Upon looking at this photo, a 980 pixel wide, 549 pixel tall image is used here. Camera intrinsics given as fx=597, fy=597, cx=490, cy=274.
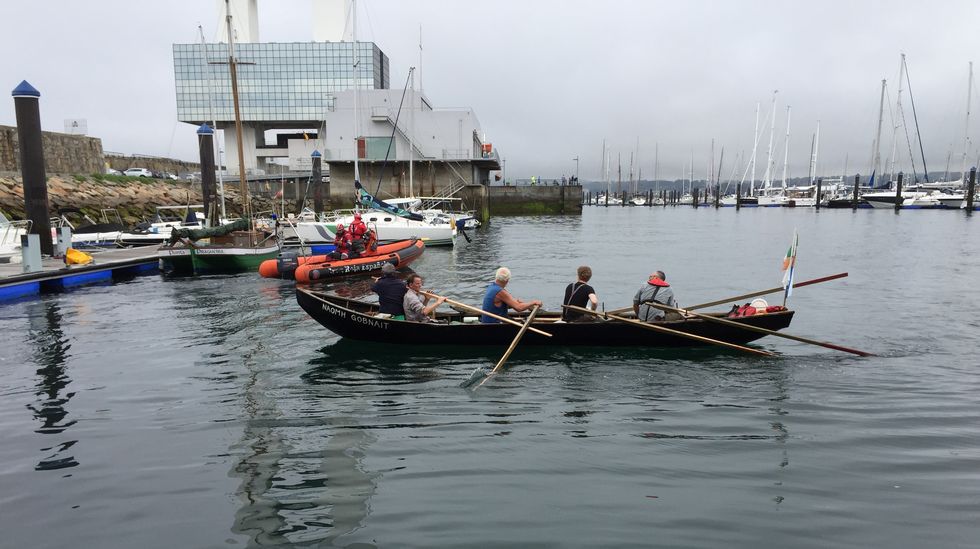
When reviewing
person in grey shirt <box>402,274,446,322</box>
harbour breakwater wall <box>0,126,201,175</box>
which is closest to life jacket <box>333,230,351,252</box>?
person in grey shirt <box>402,274,446,322</box>

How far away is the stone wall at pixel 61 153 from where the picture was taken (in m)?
39.4

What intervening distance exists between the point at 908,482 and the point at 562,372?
17.8ft

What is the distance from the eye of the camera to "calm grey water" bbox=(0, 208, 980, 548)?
18.9ft

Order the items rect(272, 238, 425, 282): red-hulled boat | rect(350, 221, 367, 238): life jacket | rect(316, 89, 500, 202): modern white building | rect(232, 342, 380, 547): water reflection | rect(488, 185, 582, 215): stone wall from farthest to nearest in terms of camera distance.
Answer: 1. rect(488, 185, 582, 215): stone wall
2. rect(316, 89, 500, 202): modern white building
3. rect(350, 221, 367, 238): life jacket
4. rect(272, 238, 425, 282): red-hulled boat
5. rect(232, 342, 380, 547): water reflection

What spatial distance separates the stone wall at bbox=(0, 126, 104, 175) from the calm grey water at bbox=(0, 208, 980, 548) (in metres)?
32.7

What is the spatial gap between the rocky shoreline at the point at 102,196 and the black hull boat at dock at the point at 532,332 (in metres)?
27.5

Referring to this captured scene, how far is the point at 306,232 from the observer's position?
3466 centimetres

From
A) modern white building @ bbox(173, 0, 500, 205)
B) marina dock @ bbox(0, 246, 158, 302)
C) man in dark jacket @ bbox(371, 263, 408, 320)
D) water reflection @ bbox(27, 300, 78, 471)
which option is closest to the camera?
water reflection @ bbox(27, 300, 78, 471)

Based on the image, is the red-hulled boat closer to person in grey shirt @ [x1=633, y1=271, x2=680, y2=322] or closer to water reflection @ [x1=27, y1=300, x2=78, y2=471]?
water reflection @ [x1=27, y1=300, x2=78, y2=471]

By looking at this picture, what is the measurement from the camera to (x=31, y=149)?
2184 cm

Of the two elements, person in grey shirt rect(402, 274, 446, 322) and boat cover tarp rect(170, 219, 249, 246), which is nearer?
person in grey shirt rect(402, 274, 446, 322)

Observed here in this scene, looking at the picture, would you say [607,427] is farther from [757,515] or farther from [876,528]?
[876,528]

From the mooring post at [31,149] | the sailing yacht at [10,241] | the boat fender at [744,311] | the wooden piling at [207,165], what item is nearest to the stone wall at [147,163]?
the wooden piling at [207,165]

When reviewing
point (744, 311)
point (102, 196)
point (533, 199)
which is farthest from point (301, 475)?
point (533, 199)
